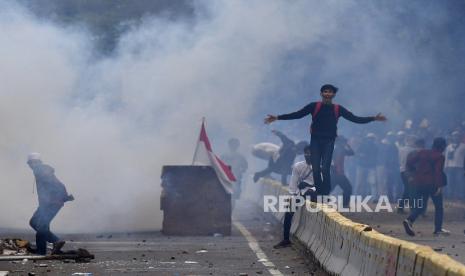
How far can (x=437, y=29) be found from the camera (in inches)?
1470

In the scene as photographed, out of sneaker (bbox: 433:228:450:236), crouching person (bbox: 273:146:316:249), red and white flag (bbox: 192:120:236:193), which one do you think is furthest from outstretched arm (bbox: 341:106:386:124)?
red and white flag (bbox: 192:120:236:193)

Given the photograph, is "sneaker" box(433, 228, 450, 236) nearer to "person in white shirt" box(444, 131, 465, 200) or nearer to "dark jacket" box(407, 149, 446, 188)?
"dark jacket" box(407, 149, 446, 188)

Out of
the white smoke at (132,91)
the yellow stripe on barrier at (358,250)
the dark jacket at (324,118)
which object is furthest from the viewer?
the white smoke at (132,91)

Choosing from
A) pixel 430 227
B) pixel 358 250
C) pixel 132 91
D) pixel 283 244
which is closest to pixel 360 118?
pixel 283 244

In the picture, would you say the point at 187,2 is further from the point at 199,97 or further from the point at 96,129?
the point at 96,129

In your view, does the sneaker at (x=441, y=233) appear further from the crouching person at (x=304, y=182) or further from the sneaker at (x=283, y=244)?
the sneaker at (x=283, y=244)

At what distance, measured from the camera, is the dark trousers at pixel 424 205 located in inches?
798

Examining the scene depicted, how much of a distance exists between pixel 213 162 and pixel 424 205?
3608 millimetres

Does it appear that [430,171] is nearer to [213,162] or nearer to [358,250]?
[213,162]

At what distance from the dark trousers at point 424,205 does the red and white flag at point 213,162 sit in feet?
9.89

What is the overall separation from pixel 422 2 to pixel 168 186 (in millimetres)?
16856

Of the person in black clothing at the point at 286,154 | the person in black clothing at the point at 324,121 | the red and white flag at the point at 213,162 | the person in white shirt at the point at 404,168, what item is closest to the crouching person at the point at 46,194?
the person in black clothing at the point at 324,121

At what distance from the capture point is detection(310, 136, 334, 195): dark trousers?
18094mm

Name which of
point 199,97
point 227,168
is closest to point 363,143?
point 199,97
